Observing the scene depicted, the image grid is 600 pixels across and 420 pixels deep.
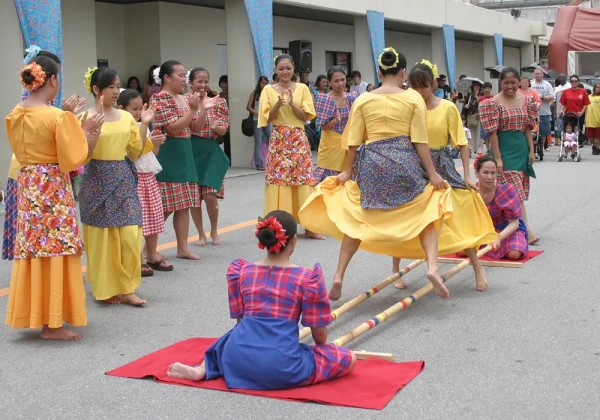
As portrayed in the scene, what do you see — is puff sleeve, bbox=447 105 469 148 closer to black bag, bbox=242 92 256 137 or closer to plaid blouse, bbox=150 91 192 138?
plaid blouse, bbox=150 91 192 138

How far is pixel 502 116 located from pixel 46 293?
15.8 ft

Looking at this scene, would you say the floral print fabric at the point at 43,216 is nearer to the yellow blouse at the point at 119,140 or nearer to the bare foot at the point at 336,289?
the yellow blouse at the point at 119,140

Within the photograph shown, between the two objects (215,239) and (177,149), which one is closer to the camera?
(177,149)

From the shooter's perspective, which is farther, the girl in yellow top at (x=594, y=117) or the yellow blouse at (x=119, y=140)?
the girl in yellow top at (x=594, y=117)

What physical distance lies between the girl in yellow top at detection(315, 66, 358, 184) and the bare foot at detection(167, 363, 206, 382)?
195 inches

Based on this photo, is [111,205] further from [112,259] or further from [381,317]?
[381,317]

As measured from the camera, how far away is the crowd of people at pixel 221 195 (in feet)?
15.2

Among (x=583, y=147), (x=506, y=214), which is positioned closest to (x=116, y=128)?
(x=506, y=214)

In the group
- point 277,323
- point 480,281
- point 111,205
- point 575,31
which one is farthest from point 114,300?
point 575,31

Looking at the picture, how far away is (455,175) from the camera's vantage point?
7.27m

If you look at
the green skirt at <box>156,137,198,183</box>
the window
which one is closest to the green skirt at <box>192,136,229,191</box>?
the green skirt at <box>156,137,198,183</box>

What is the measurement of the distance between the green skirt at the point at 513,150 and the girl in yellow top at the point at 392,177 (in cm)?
241

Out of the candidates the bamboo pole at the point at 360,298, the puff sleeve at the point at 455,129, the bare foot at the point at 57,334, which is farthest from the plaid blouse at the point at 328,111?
the bare foot at the point at 57,334

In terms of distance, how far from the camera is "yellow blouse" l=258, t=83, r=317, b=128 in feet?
30.4
